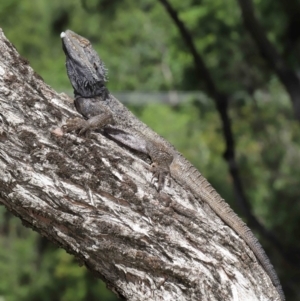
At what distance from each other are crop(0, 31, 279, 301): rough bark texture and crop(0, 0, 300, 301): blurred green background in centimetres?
355

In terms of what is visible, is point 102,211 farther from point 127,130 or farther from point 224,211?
point 127,130

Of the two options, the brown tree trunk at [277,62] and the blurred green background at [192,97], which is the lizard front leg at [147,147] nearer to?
the brown tree trunk at [277,62]

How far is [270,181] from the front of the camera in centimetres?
1148

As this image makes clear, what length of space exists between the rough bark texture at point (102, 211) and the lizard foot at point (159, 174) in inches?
2.2

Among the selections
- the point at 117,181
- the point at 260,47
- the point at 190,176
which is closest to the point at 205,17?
the point at 260,47

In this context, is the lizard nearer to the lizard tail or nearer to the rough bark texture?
the lizard tail

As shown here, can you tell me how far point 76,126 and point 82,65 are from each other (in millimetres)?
1178

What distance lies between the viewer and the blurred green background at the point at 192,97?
25.2ft

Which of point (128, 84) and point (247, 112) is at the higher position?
point (128, 84)

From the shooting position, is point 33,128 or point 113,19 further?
point 113,19

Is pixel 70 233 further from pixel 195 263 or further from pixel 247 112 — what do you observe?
pixel 247 112

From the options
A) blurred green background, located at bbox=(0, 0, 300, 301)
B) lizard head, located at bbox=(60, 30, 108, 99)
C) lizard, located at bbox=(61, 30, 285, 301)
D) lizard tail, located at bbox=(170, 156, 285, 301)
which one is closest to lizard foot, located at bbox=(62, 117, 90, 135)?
lizard, located at bbox=(61, 30, 285, 301)

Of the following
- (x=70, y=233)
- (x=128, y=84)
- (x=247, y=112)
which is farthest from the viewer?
(x=128, y=84)

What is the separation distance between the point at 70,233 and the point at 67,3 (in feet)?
62.4
